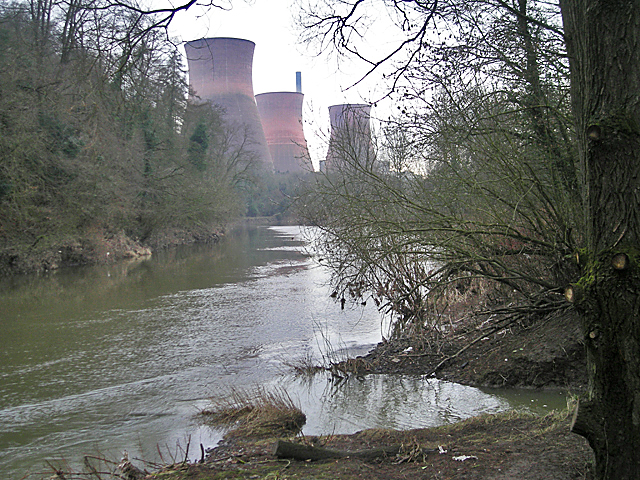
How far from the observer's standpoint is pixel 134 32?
3.25 m

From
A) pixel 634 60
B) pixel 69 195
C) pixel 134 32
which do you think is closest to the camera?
pixel 634 60

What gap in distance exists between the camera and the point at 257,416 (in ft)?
13.6

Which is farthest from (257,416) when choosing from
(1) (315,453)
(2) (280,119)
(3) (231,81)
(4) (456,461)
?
(2) (280,119)

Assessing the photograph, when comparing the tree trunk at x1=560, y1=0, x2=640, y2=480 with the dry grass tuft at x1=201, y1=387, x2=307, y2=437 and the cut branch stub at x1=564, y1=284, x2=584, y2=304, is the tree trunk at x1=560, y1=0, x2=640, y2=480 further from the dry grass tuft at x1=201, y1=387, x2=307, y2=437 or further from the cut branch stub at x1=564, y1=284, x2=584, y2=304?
the dry grass tuft at x1=201, y1=387, x2=307, y2=437

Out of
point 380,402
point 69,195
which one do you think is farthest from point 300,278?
point 380,402

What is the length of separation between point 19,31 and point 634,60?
15.2 meters

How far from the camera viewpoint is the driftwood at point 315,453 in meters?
2.67

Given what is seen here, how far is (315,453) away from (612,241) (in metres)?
1.68

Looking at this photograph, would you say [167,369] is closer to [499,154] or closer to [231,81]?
[499,154]

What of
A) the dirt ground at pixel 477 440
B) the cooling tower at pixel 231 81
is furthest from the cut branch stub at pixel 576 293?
the cooling tower at pixel 231 81

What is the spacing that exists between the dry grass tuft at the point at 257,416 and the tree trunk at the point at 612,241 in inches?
97.9

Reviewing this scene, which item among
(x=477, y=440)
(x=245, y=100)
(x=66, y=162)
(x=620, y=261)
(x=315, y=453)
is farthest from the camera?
(x=245, y=100)

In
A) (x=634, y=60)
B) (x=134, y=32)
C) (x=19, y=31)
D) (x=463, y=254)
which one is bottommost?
(x=463, y=254)

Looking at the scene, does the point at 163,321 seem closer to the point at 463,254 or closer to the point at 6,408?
the point at 6,408
